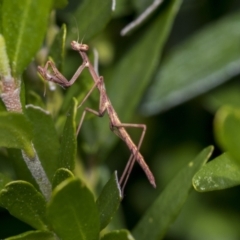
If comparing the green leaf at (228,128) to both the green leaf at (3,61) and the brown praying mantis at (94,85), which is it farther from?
the brown praying mantis at (94,85)

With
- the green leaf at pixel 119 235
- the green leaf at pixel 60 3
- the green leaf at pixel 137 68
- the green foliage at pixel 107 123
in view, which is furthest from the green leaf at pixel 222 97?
the green leaf at pixel 119 235

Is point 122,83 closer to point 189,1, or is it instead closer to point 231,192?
point 189,1

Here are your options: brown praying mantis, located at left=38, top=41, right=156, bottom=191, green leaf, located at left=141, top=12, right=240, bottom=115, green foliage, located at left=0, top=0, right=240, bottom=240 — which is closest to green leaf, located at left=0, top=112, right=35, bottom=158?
green foliage, located at left=0, top=0, right=240, bottom=240

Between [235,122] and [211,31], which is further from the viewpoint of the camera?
[211,31]

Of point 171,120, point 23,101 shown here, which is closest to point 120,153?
point 171,120

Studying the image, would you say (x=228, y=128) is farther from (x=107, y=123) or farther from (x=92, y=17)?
(x=107, y=123)

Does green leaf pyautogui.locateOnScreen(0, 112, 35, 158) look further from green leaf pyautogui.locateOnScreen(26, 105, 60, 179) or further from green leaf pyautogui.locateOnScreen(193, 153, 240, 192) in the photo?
green leaf pyautogui.locateOnScreen(193, 153, 240, 192)
